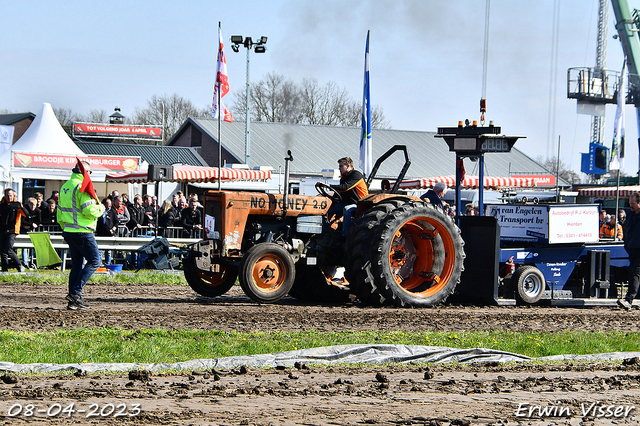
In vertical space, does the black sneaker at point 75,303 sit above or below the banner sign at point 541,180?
below

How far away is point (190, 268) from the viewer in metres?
10.8

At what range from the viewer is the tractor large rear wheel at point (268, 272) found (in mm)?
10117

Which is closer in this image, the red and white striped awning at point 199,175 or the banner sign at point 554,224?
the banner sign at point 554,224

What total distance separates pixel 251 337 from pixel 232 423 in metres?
3.26

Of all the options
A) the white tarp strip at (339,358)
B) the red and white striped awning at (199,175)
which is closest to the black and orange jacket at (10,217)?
the red and white striped awning at (199,175)

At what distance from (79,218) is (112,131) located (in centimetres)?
5294

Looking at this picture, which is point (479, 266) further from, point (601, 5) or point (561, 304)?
point (601, 5)

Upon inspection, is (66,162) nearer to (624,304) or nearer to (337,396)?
(624,304)

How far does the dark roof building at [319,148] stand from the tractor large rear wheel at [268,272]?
32253mm

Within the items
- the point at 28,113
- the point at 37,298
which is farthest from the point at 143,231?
the point at 28,113

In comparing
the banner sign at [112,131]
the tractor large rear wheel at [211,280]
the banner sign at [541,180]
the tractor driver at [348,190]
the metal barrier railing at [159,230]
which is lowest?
the tractor large rear wheel at [211,280]

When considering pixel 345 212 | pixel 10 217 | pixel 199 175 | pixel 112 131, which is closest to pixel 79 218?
pixel 345 212

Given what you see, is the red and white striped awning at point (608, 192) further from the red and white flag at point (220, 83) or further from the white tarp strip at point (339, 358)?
the white tarp strip at point (339, 358)

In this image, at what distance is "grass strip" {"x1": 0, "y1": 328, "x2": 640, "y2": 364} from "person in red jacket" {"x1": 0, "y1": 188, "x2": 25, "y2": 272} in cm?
901
